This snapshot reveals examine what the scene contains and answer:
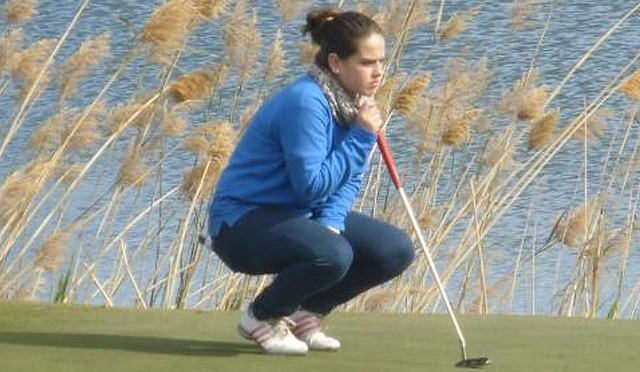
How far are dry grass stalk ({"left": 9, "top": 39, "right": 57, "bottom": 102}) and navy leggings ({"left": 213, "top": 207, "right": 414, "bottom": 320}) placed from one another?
2.18m

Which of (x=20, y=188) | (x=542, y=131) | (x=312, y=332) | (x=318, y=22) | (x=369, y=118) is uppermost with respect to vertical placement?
(x=318, y=22)

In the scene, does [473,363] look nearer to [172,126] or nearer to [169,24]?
[169,24]

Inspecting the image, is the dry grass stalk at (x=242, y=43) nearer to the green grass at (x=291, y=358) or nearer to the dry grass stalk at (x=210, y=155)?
the dry grass stalk at (x=210, y=155)

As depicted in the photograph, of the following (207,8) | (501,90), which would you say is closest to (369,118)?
(207,8)

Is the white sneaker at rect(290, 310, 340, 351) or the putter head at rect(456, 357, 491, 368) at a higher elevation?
the putter head at rect(456, 357, 491, 368)

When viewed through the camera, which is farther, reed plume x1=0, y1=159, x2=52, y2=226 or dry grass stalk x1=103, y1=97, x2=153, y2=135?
dry grass stalk x1=103, y1=97, x2=153, y2=135

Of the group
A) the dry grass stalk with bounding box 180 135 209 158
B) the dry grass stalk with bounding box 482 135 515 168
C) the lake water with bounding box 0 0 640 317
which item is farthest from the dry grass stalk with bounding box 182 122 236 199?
the dry grass stalk with bounding box 482 135 515 168

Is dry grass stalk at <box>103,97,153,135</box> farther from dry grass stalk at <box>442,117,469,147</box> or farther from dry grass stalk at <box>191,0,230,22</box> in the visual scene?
dry grass stalk at <box>442,117,469,147</box>

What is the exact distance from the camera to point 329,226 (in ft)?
15.8

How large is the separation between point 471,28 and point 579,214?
4.18 metres

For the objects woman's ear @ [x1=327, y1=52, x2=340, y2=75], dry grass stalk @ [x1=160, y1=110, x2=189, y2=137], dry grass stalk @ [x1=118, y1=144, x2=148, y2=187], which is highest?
woman's ear @ [x1=327, y1=52, x2=340, y2=75]

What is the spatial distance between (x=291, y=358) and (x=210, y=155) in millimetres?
2073

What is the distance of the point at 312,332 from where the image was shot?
16.2ft

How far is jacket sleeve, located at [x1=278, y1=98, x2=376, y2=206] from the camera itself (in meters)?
4.59
